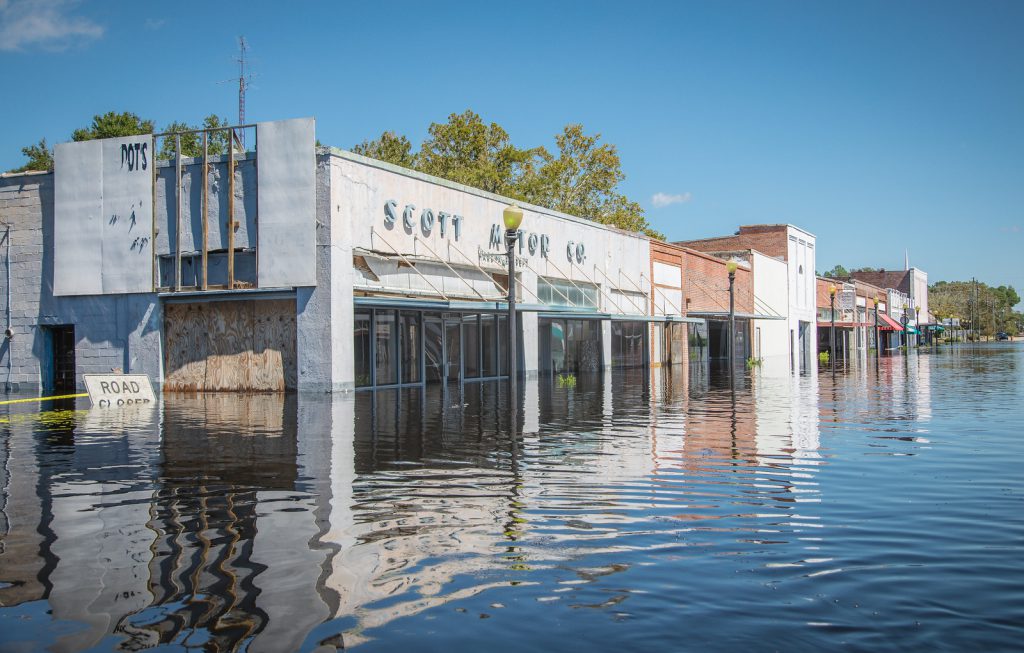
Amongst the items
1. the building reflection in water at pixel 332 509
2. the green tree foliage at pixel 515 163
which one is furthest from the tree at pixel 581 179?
the building reflection in water at pixel 332 509

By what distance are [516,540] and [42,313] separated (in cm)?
2411

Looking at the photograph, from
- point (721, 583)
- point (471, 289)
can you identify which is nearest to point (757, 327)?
point (471, 289)

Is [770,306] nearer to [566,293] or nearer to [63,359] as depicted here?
[566,293]

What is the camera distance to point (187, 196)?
2402 centimetres

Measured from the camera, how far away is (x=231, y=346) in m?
24.0

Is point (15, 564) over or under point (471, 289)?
under

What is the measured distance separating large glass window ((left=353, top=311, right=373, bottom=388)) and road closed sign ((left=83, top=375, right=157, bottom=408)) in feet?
18.1

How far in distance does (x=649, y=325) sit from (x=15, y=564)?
37.7 m

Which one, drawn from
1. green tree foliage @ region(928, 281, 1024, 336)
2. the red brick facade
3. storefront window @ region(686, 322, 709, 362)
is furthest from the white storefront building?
green tree foliage @ region(928, 281, 1024, 336)

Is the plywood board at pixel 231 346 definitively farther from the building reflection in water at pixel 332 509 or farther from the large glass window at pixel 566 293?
the large glass window at pixel 566 293

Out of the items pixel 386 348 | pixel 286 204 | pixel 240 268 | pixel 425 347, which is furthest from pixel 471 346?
pixel 286 204

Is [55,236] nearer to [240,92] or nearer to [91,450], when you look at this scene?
[240,92]

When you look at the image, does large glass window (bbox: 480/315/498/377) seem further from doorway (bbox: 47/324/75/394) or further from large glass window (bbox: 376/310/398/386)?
doorway (bbox: 47/324/75/394)

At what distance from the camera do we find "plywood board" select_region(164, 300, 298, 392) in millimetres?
23500
